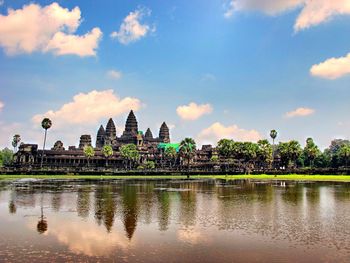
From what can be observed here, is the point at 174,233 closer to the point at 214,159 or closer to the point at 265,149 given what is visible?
the point at 265,149

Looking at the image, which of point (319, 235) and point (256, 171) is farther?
point (256, 171)

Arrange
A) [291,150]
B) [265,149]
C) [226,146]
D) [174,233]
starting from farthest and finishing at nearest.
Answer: [226,146]
[265,149]
[291,150]
[174,233]

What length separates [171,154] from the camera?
17938 centimetres

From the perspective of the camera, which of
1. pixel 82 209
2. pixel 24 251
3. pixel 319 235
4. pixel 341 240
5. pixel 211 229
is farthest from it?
pixel 82 209

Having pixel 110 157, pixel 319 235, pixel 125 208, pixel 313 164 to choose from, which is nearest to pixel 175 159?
pixel 110 157

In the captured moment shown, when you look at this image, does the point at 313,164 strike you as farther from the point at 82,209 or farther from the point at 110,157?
the point at 82,209

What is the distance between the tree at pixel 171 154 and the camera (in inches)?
7056

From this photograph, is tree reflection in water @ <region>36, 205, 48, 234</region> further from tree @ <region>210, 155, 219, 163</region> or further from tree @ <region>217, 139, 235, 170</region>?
tree @ <region>210, 155, 219, 163</region>

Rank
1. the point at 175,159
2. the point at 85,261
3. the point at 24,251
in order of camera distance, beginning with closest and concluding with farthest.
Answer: the point at 85,261
the point at 24,251
the point at 175,159

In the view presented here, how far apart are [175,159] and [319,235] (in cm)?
16892

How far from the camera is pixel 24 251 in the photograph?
61.5 feet

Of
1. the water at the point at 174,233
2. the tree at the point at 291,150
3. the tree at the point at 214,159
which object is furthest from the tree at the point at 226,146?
the water at the point at 174,233

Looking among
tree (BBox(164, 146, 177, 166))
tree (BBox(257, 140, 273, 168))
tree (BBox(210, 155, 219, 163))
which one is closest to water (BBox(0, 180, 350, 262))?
tree (BBox(257, 140, 273, 168))

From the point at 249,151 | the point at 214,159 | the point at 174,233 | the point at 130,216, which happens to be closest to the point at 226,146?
the point at 249,151
